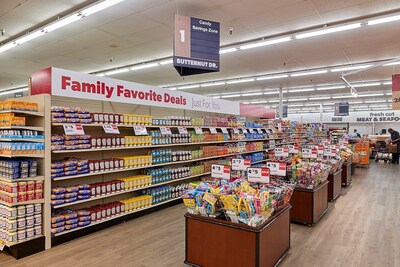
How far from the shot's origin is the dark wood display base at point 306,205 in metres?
4.71

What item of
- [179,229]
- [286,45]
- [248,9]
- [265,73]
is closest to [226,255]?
[179,229]

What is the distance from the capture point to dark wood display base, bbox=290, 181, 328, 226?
15.5 feet

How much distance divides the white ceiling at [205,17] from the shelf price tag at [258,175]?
3.79m

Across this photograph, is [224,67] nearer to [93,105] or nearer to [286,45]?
[286,45]

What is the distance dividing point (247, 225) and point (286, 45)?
7.01 m

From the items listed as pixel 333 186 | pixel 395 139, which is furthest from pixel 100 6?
pixel 395 139

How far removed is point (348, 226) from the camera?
Answer: 484 cm

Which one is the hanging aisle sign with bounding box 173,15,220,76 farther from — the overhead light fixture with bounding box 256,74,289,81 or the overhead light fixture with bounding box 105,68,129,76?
the overhead light fixture with bounding box 256,74,289,81

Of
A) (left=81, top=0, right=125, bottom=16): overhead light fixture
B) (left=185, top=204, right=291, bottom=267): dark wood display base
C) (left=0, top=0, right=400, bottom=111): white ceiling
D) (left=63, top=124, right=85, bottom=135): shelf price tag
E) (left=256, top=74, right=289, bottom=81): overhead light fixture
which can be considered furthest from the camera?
(left=256, top=74, right=289, bottom=81): overhead light fixture

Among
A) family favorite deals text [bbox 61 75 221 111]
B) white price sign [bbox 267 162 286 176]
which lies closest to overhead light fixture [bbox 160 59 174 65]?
family favorite deals text [bbox 61 75 221 111]

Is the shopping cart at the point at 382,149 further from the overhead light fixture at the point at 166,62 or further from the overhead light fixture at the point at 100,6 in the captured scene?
the overhead light fixture at the point at 100,6

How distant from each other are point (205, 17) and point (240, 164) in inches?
157

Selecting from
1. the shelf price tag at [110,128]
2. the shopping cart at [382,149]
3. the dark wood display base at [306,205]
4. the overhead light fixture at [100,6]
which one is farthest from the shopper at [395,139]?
the overhead light fixture at [100,6]

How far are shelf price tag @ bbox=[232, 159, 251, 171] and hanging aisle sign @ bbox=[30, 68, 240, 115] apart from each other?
7.98ft
